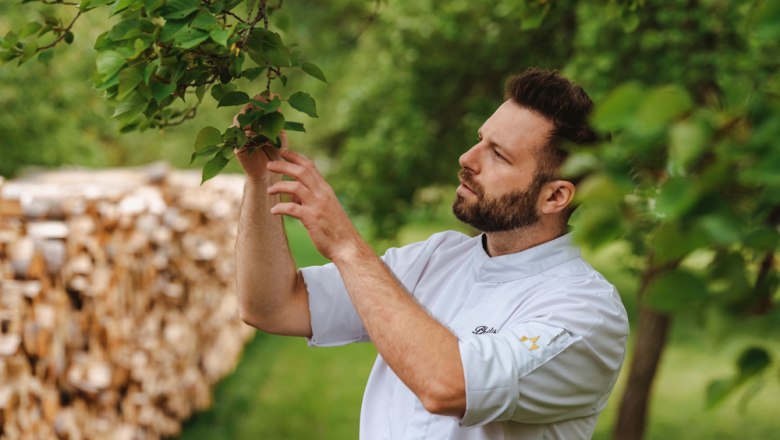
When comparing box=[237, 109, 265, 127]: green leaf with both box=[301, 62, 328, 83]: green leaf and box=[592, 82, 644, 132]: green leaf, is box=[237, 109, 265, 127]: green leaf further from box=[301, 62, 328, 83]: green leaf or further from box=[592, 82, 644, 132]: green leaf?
box=[592, 82, 644, 132]: green leaf

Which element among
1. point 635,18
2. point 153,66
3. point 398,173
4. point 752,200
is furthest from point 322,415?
point 752,200

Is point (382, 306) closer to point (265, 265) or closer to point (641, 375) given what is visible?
point (265, 265)

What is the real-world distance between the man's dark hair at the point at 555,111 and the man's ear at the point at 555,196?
0.03 meters

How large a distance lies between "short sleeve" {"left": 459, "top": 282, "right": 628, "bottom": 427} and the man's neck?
323 mm

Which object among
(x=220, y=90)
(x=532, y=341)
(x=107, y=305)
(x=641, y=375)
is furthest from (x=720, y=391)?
(x=641, y=375)

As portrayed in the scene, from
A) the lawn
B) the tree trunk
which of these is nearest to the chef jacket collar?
the tree trunk

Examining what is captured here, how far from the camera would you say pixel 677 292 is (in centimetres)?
82

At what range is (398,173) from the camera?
6777mm

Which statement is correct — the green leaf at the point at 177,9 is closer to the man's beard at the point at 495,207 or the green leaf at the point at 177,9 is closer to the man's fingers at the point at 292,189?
the man's fingers at the point at 292,189

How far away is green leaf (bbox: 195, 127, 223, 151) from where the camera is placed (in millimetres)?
1742

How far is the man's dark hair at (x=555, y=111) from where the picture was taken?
7.29 feet

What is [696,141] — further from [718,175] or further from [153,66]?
[153,66]

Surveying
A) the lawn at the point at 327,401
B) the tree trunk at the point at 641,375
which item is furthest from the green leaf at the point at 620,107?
the lawn at the point at 327,401

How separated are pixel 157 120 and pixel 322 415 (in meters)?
5.13
